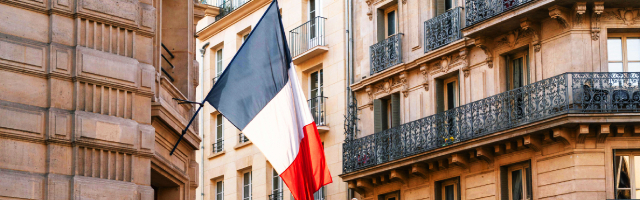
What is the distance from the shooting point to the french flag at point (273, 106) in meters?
15.6

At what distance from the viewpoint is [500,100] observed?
92.3 ft

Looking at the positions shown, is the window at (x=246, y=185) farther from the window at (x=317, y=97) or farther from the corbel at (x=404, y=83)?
the corbel at (x=404, y=83)

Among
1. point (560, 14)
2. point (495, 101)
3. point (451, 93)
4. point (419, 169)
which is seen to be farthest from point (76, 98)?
point (451, 93)

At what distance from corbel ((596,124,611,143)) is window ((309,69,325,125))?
1278 centimetres

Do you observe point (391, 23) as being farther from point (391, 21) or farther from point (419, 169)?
point (419, 169)

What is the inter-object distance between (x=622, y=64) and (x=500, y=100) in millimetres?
3213

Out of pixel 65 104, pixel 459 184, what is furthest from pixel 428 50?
pixel 65 104

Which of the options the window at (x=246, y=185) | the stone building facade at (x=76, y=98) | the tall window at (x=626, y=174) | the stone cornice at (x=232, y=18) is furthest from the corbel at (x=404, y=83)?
the stone building facade at (x=76, y=98)

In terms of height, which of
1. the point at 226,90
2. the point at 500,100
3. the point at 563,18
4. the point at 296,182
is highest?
the point at 563,18

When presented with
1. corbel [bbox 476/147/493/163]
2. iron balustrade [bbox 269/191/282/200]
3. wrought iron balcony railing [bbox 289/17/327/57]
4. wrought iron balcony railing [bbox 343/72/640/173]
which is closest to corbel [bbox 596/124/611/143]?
wrought iron balcony railing [bbox 343/72/640/173]

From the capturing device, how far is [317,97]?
37594 millimetres

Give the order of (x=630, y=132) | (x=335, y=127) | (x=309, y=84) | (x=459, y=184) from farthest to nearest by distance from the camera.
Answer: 1. (x=309, y=84)
2. (x=335, y=127)
3. (x=459, y=184)
4. (x=630, y=132)

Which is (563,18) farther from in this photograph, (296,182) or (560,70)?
(296,182)

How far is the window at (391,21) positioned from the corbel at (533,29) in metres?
6.84
